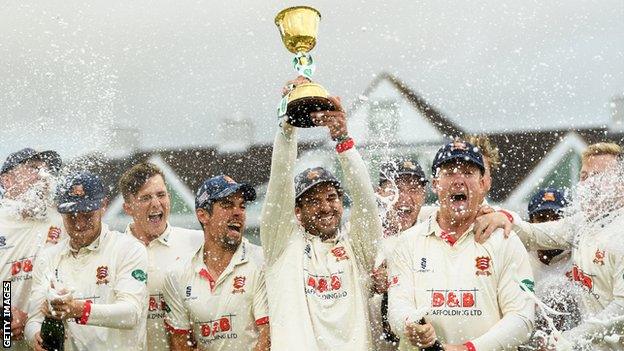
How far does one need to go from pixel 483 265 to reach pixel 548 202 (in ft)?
4.11

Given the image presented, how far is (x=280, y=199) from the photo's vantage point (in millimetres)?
5449

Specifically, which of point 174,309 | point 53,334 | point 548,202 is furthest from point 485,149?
point 53,334

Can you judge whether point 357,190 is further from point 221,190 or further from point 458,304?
point 221,190

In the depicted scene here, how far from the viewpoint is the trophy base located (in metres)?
5.01

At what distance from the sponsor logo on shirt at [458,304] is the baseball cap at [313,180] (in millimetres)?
984

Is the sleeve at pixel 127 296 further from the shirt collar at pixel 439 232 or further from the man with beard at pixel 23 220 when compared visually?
the shirt collar at pixel 439 232

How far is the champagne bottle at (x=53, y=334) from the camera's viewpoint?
5617 mm

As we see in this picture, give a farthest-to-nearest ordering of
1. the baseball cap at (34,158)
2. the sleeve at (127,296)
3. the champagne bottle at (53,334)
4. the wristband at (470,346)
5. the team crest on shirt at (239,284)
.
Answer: the baseball cap at (34,158)
the team crest on shirt at (239,284)
the champagne bottle at (53,334)
the sleeve at (127,296)
the wristband at (470,346)

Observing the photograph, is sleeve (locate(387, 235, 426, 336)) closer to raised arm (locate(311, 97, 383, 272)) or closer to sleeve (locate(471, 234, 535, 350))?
raised arm (locate(311, 97, 383, 272))

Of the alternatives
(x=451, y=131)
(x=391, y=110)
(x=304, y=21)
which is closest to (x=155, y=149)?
(x=391, y=110)

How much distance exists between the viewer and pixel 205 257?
595 centimetres

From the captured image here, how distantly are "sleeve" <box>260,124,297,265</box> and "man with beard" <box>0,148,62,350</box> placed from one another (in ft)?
6.04

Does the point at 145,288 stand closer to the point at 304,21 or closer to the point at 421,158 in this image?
the point at 304,21

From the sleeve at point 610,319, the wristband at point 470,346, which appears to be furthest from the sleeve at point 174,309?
the sleeve at point 610,319
